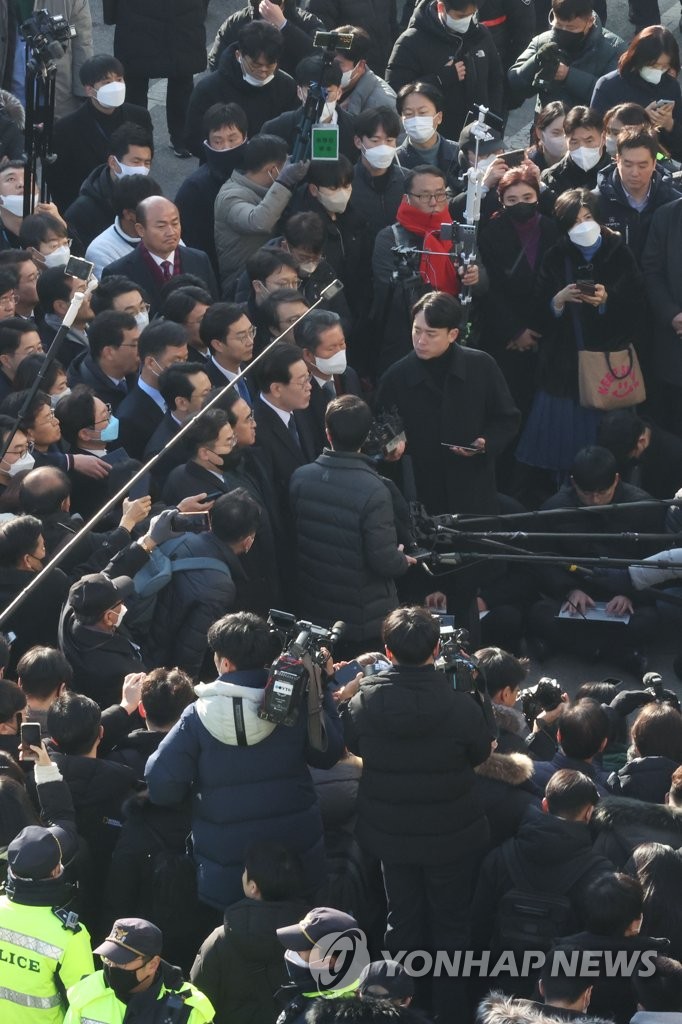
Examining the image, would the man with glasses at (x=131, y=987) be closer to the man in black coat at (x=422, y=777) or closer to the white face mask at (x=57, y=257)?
the man in black coat at (x=422, y=777)

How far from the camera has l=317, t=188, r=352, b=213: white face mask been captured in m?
8.08

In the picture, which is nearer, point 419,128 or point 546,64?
point 419,128

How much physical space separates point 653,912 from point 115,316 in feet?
12.0

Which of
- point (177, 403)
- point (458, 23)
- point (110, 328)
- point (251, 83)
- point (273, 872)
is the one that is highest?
point (458, 23)

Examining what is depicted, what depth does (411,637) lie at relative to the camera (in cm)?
505

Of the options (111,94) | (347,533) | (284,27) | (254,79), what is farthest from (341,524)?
(284,27)

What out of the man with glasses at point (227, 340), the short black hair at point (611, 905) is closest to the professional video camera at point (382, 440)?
the man with glasses at point (227, 340)

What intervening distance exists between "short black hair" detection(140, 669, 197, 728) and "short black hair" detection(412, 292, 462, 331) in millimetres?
2466

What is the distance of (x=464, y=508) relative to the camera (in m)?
7.53

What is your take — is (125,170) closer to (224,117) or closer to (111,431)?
(224,117)

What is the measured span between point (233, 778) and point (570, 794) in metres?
0.99

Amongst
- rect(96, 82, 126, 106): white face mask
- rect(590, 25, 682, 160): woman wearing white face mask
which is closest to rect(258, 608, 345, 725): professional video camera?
rect(96, 82, 126, 106): white face mask

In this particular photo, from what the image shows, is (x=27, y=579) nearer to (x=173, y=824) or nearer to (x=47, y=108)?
(x=173, y=824)

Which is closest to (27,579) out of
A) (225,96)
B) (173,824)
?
(173,824)
